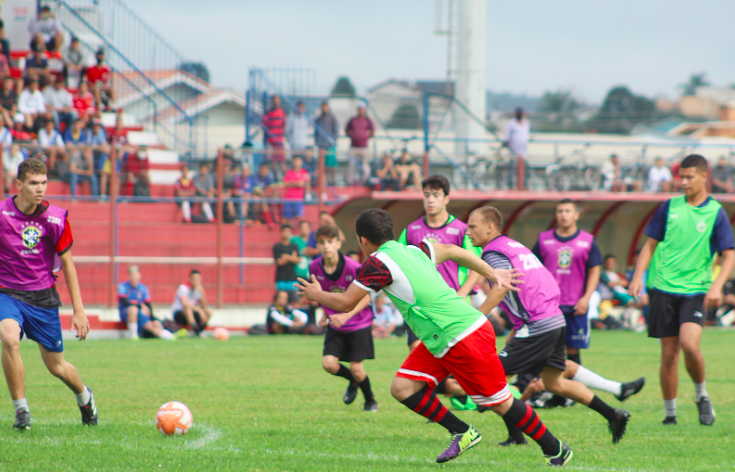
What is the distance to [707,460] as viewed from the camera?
17.0 feet

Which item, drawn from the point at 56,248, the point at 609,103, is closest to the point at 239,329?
the point at 56,248

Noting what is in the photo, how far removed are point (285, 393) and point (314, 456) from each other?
2.98m

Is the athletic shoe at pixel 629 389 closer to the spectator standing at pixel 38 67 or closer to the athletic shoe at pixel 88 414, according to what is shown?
the athletic shoe at pixel 88 414

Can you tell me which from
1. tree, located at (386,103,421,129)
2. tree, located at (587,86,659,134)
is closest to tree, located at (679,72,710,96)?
tree, located at (587,86,659,134)

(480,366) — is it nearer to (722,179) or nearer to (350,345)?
(350,345)

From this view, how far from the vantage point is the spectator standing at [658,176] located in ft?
65.0

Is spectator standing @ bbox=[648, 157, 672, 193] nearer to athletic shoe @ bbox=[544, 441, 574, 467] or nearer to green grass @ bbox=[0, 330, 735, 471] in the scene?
green grass @ bbox=[0, 330, 735, 471]

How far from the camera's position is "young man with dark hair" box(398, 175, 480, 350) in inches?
277

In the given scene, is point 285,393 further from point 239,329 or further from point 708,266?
point 239,329

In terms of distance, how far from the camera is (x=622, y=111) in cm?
8575

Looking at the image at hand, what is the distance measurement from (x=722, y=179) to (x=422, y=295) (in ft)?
56.9

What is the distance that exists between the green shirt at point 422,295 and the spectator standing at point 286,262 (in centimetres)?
Result: 1084

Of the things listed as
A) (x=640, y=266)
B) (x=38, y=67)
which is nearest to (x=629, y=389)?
(x=640, y=266)

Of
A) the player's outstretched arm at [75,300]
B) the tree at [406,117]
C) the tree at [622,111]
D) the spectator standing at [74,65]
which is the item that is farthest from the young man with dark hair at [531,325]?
the tree at [622,111]
